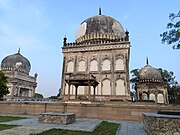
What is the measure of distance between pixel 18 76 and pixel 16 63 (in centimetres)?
491

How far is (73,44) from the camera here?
102 ft

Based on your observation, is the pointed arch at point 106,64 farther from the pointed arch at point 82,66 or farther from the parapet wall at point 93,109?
the parapet wall at point 93,109

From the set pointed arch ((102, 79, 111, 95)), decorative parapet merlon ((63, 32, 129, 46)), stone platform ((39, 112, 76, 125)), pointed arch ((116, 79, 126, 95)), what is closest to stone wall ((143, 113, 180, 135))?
stone platform ((39, 112, 76, 125))

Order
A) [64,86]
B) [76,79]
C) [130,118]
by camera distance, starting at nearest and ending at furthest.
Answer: [130,118] → [76,79] → [64,86]

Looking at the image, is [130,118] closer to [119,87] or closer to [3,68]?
[119,87]

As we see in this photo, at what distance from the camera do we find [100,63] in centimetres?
2859

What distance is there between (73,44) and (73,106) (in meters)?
17.7

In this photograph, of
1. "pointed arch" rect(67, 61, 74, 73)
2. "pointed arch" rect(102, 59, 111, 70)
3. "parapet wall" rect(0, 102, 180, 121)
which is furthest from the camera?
"pointed arch" rect(67, 61, 74, 73)

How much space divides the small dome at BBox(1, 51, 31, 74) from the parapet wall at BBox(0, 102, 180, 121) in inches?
1256

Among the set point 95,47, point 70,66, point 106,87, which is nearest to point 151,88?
point 106,87

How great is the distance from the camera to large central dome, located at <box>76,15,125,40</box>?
32594 mm

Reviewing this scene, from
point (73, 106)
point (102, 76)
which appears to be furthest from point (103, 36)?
point (73, 106)

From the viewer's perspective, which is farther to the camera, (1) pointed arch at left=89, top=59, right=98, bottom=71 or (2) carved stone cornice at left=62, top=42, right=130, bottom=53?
(1) pointed arch at left=89, top=59, right=98, bottom=71

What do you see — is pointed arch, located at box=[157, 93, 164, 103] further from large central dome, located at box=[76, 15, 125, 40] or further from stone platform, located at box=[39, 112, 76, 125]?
stone platform, located at box=[39, 112, 76, 125]
